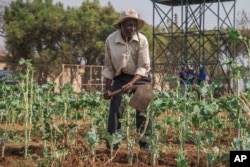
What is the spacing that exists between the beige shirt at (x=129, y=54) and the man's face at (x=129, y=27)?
0.30ft

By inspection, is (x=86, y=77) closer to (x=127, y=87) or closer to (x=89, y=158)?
(x=127, y=87)

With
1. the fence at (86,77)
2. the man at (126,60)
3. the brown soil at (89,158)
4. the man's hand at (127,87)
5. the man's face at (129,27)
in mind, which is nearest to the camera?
the brown soil at (89,158)

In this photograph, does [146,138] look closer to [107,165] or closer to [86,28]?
[107,165]

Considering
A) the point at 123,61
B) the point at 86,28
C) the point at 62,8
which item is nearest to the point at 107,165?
the point at 123,61

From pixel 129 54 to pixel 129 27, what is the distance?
343 millimetres

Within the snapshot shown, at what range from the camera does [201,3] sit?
64.8 ft

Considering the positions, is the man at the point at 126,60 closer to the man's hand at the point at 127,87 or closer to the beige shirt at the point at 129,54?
the beige shirt at the point at 129,54

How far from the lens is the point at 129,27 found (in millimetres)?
5371

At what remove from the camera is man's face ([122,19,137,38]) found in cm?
538

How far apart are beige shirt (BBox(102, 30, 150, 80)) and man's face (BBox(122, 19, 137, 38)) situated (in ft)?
0.30

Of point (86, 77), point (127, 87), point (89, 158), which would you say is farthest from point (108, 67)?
point (86, 77)

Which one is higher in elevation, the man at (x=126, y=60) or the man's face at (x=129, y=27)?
the man's face at (x=129, y=27)

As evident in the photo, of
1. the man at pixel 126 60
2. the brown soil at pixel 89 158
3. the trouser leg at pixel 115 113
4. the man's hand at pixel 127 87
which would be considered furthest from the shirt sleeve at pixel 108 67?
the brown soil at pixel 89 158

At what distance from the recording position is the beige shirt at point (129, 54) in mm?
5547
